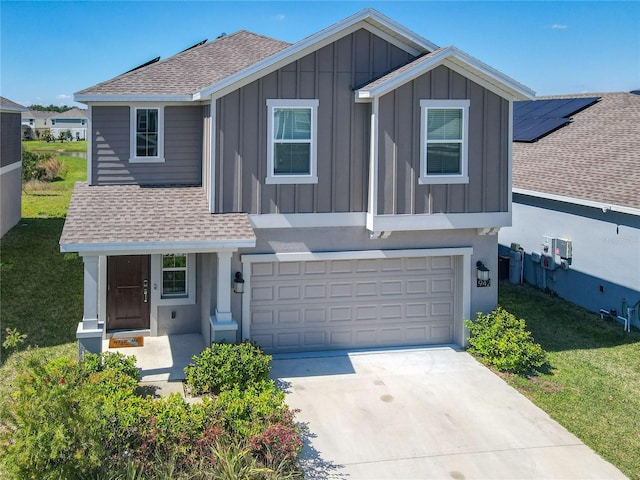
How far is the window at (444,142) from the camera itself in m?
11.6

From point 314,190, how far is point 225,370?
3.74m

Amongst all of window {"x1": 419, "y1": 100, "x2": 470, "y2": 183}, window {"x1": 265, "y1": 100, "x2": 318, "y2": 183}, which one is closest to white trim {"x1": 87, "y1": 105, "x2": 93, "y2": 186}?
window {"x1": 265, "y1": 100, "x2": 318, "y2": 183}

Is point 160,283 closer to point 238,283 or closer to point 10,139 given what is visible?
point 238,283

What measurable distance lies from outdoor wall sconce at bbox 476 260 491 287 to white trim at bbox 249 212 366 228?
2.61 meters

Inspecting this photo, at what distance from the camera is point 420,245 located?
40.7 ft

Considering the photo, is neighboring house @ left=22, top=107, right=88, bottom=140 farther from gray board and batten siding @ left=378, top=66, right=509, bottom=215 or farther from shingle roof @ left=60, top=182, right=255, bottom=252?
gray board and batten siding @ left=378, top=66, right=509, bottom=215

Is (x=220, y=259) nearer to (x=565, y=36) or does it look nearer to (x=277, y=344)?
(x=277, y=344)

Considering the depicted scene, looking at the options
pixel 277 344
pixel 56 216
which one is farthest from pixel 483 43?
pixel 56 216

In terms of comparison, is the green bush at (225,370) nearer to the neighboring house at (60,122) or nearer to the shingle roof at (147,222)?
the shingle roof at (147,222)

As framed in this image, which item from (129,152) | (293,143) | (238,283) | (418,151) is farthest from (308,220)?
(129,152)

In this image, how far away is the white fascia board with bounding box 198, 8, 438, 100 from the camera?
35.8 feet


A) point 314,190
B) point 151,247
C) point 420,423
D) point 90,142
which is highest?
point 90,142

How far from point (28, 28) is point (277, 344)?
16.4 m

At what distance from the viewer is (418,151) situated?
11.6 m
